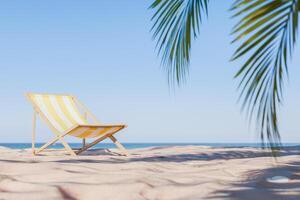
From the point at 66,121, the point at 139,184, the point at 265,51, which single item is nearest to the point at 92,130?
the point at 66,121

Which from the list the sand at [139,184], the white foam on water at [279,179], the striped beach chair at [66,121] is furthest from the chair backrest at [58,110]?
the white foam on water at [279,179]

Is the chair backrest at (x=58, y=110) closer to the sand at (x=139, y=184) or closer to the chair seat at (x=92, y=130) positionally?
the chair seat at (x=92, y=130)

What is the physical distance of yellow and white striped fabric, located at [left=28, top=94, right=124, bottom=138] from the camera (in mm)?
5281

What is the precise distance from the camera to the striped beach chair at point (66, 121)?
5.16 meters

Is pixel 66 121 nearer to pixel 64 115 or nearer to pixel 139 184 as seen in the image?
pixel 64 115

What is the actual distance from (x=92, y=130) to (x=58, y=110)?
0.75m

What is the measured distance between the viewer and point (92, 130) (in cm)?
529

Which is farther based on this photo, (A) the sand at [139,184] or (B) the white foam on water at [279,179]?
(B) the white foam on water at [279,179]

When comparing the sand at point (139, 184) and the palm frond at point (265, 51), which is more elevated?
the palm frond at point (265, 51)

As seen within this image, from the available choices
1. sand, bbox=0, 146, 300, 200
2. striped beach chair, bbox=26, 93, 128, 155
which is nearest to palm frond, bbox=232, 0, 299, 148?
sand, bbox=0, 146, 300, 200

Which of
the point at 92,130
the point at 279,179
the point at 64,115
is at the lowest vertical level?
the point at 279,179

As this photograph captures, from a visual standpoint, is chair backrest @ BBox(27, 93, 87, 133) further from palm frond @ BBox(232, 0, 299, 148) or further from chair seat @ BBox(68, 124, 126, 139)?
palm frond @ BBox(232, 0, 299, 148)

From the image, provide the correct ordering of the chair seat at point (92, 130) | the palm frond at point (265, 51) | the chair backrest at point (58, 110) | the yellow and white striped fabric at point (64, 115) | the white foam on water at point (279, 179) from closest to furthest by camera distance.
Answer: the palm frond at point (265, 51) → the white foam on water at point (279, 179) → the chair seat at point (92, 130) → the yellow and white striped fabric at point (64, 115) → the chair backrest at point (58, 110)

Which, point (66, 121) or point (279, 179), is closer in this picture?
point (279, 179)
